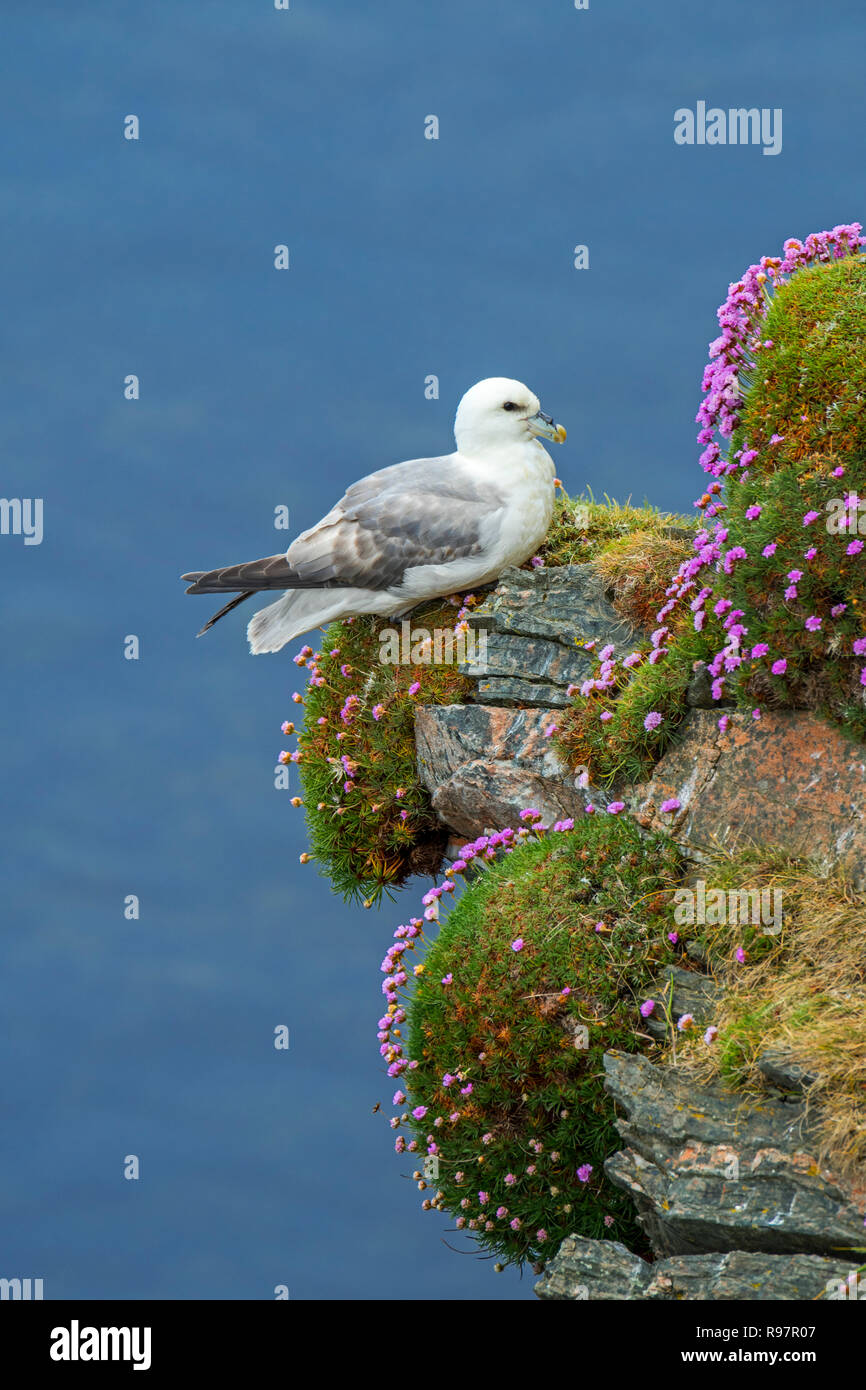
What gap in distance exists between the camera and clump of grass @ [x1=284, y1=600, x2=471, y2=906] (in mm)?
10773

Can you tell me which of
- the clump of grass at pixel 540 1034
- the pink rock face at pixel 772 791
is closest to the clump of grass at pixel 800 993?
the pink rock face at pixel 772 791

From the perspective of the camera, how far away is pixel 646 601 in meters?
10.0

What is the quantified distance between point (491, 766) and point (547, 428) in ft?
8.29

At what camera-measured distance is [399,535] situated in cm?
1020

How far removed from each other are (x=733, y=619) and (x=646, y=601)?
1.65 meters

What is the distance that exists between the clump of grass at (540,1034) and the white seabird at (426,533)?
8.02 ft

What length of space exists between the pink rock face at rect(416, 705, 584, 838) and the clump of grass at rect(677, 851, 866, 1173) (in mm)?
1628

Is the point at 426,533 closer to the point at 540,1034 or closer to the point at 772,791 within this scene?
the point at 772,791

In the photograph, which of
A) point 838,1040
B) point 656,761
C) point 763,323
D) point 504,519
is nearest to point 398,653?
point 504,519
